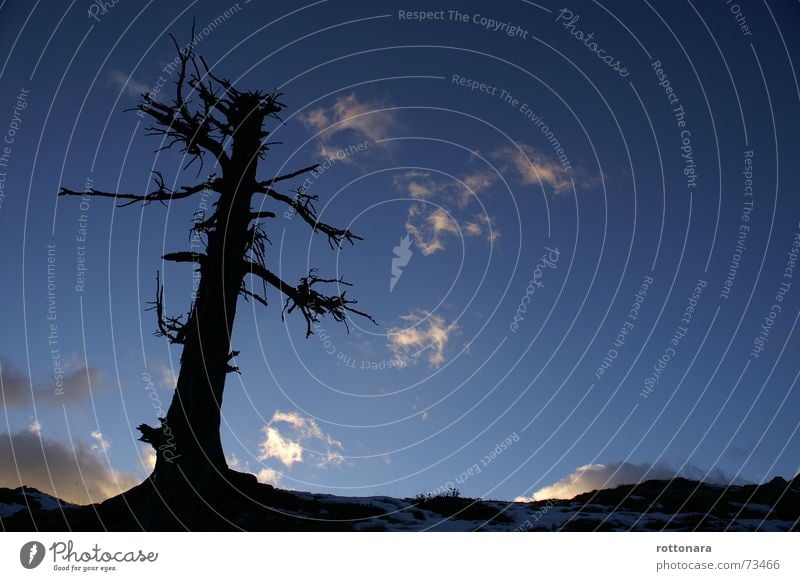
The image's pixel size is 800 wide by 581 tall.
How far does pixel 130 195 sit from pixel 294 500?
619 centimetres
